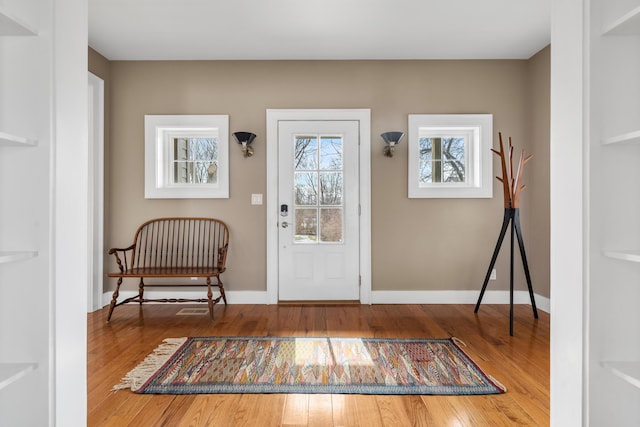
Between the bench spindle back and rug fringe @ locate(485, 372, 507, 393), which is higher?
the bench spindle back

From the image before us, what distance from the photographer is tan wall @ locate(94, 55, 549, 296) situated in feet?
12.7

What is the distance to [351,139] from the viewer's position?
3.88 meters

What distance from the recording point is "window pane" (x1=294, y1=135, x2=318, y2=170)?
12.8 ft
